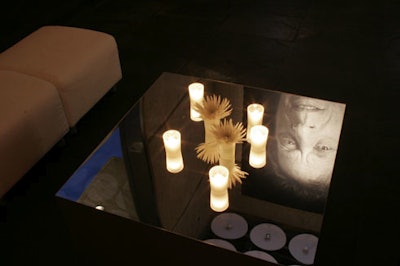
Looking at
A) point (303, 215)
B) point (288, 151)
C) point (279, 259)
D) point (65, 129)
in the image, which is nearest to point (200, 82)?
point (288, 151)

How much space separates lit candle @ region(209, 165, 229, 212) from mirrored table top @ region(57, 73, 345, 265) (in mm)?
17

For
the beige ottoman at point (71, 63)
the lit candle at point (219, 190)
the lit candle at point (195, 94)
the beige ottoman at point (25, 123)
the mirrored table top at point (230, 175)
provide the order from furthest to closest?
1. the beige ottoman at point (71, 63)
2. the lit candle at point (195, 94)
3. the beige ottoman at point (25, 123)
4. the lit candle at point (219, 190)
5. the mirrored table top at point (230, 175)

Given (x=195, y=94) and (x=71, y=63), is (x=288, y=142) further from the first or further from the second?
(x=71, y=63)

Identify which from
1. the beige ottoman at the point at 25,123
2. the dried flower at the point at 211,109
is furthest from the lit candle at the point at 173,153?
the beige ottoman at the point at 25,123

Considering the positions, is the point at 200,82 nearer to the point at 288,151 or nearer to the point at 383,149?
the point at 288,151

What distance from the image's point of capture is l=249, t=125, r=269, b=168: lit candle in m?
1.69

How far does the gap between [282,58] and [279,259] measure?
190 centimetres

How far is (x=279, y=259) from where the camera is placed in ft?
4.27

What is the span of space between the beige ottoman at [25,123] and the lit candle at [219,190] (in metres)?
0.94

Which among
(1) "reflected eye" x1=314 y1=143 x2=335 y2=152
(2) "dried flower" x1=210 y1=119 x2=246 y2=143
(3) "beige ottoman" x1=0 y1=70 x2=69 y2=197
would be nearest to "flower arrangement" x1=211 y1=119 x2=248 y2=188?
(2) "dried flower" x1=210 y1=119 x2=246 y2=143

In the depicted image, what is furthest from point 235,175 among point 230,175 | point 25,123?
point 25,123

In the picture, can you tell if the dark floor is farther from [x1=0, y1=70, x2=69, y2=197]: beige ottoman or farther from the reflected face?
the reflected face

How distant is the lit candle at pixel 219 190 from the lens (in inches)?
58.9

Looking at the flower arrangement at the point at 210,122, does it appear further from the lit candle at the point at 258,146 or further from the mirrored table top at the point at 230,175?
the lit candle at the point at 258,146
